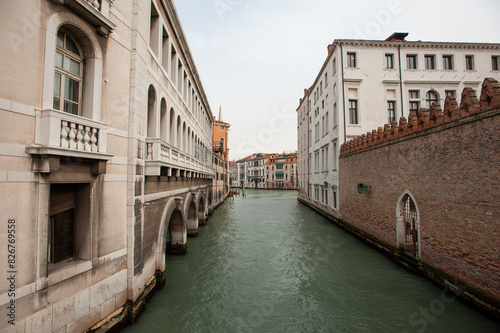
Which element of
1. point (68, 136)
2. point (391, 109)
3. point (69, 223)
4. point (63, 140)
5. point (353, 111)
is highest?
point (391, 109)

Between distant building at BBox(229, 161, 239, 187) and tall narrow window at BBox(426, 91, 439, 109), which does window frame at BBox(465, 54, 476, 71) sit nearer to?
tall narrow window at BBox(426, 91, 439, 109)

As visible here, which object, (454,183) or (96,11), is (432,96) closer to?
(454,183)

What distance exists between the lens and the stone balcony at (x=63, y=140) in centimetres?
378

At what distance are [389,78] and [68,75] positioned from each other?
2002 centimetres

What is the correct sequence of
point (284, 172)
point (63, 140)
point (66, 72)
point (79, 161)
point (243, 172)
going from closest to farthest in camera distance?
point (63, 140)
point (79, 161)
point (66, 72)
point (284, 172)
point (243, 172)

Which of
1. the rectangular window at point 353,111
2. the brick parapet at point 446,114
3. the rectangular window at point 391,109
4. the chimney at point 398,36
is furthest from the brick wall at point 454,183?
the chimney at point 398,36

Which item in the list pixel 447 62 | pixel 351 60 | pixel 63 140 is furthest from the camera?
pixel 447 62

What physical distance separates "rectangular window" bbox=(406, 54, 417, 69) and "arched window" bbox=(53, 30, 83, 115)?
21.3 m

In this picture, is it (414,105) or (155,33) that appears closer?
(155,33)

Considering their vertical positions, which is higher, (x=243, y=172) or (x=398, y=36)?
(x=398, y=36)

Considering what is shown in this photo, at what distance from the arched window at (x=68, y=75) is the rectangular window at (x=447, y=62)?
77.3 ft

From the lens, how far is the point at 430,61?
19438mm

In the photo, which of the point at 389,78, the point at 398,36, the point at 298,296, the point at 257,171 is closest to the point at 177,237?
the point at 298,296

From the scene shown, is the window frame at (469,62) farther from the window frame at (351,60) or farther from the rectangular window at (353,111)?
the rectangular window at (353,111)
